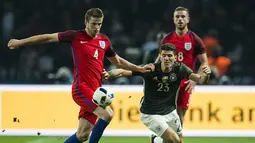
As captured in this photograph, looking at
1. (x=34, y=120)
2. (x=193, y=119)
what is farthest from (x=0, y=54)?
(x=193, y=119)

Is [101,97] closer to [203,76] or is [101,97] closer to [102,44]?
[102,44]

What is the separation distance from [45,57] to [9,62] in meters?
0.81

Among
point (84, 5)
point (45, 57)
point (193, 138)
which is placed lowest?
point (193, 138)

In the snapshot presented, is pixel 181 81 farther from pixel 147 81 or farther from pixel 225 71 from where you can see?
pixel 225 71

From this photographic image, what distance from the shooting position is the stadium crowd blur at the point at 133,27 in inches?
653

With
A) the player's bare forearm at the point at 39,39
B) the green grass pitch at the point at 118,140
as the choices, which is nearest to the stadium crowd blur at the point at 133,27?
the green grass pitch at the point at 118,140

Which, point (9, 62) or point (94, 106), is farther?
point (9, 62)

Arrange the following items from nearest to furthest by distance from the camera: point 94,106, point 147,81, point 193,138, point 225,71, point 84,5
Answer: point 94,106 → point 147,81 → point 193,138 → point 225,71 → point 84,5

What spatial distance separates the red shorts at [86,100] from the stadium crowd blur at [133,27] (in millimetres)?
7122

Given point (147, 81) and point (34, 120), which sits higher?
point (147, 81)

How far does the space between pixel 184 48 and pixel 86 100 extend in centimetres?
202

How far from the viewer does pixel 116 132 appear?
1270 cm

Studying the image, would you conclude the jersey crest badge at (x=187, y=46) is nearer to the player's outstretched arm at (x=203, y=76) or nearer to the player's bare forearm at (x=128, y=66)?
the player's outstretched arm at (x=203, y=76)

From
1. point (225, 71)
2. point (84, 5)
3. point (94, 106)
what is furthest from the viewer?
point (84, 5)
